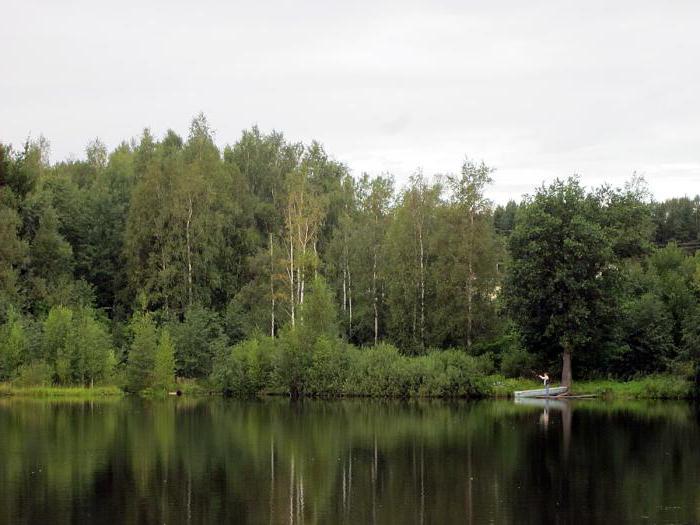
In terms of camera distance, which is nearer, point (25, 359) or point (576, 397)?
point (576, 397)

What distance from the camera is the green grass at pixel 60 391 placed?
57.0 metres

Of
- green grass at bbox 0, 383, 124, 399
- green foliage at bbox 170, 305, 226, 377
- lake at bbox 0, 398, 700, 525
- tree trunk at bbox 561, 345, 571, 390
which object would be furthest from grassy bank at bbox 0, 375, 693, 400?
lake at bbox 0, 398, 700, 525

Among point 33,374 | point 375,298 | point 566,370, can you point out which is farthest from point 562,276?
point 33,374

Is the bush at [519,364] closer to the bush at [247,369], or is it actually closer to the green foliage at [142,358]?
the bush at [247,369]

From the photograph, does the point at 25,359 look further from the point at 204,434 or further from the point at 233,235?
the point at 204,434

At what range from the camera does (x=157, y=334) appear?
61000 mm

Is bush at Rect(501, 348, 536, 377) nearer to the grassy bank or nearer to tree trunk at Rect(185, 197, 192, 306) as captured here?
the grassy bank

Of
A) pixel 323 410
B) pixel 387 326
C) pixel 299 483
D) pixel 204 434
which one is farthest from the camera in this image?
pixel 387 326

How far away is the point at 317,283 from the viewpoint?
5569cm

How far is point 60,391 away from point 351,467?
36373 millimetres

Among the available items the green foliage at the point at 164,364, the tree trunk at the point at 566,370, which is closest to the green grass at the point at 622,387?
the tree trunk at the point at 566,370

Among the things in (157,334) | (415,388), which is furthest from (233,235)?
(415,388)

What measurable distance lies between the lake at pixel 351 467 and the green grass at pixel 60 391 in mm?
12683

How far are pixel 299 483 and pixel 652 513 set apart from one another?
8745mm
